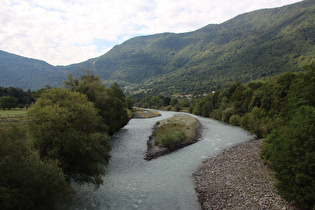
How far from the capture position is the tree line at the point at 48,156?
35.9 feet

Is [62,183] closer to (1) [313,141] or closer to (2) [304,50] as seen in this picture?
(1) [313,141]

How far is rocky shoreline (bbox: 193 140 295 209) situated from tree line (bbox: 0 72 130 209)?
35.0 ft

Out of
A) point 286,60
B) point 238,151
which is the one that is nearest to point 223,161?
point 238,151

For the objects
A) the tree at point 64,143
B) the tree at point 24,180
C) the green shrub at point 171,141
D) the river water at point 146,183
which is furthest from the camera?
the green shrub at point 171,141

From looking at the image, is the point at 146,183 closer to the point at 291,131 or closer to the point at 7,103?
the point at 291,131

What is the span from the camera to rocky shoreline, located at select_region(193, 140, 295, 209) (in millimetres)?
15422

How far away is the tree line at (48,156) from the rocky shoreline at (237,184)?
10.7 m

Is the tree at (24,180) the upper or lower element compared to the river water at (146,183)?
upper

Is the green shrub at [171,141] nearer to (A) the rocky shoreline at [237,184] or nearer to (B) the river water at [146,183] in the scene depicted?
(B) the river water at [146,183]

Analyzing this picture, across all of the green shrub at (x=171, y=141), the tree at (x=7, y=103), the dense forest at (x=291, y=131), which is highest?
the tree at (x=7, y=103)

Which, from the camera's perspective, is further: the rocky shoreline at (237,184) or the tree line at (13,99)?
the tree line at (13,99)

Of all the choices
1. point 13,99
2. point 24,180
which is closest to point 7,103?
point 13,99

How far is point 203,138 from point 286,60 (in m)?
192

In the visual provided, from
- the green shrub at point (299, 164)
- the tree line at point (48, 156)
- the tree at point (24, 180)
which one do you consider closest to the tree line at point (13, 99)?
the tree line at point (48, 156)
